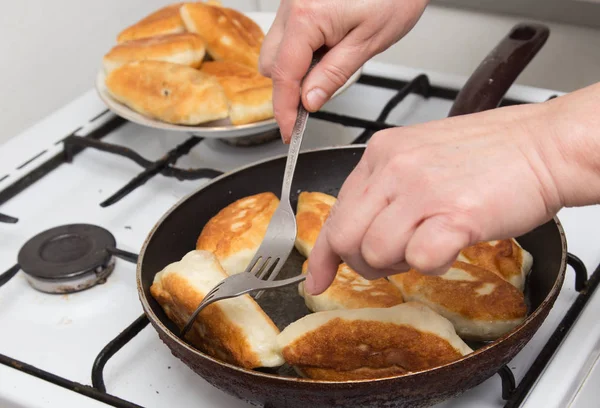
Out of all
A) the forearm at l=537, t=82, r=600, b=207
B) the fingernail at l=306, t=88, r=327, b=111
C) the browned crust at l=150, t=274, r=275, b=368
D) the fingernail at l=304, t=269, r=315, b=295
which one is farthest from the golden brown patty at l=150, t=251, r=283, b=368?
the forearm at l=537, t=82, r=600, b=207

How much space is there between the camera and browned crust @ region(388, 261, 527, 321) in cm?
76

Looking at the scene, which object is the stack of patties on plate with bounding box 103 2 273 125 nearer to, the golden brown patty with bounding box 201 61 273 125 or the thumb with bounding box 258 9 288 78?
the golden brown patty with bounding box 201 61 273 125

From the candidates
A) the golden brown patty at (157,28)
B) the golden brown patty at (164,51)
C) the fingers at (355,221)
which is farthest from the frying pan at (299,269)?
the golden brown patty at (157,28)

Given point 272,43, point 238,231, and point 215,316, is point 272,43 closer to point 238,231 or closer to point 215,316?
point 238,231

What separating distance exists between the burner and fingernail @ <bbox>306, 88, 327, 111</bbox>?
12.9 inches

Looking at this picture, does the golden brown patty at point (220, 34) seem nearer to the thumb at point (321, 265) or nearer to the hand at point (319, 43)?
the hand at point (319, 43)

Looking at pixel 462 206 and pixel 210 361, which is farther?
pixel 210 361

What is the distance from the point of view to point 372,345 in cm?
70

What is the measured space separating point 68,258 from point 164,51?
410mm

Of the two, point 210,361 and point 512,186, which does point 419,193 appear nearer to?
point 512,186

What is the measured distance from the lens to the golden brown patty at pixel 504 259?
841mm

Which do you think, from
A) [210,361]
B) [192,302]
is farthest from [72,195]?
[210,361]

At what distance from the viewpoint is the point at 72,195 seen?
3.76 ft

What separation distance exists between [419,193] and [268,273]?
0.27 metres
